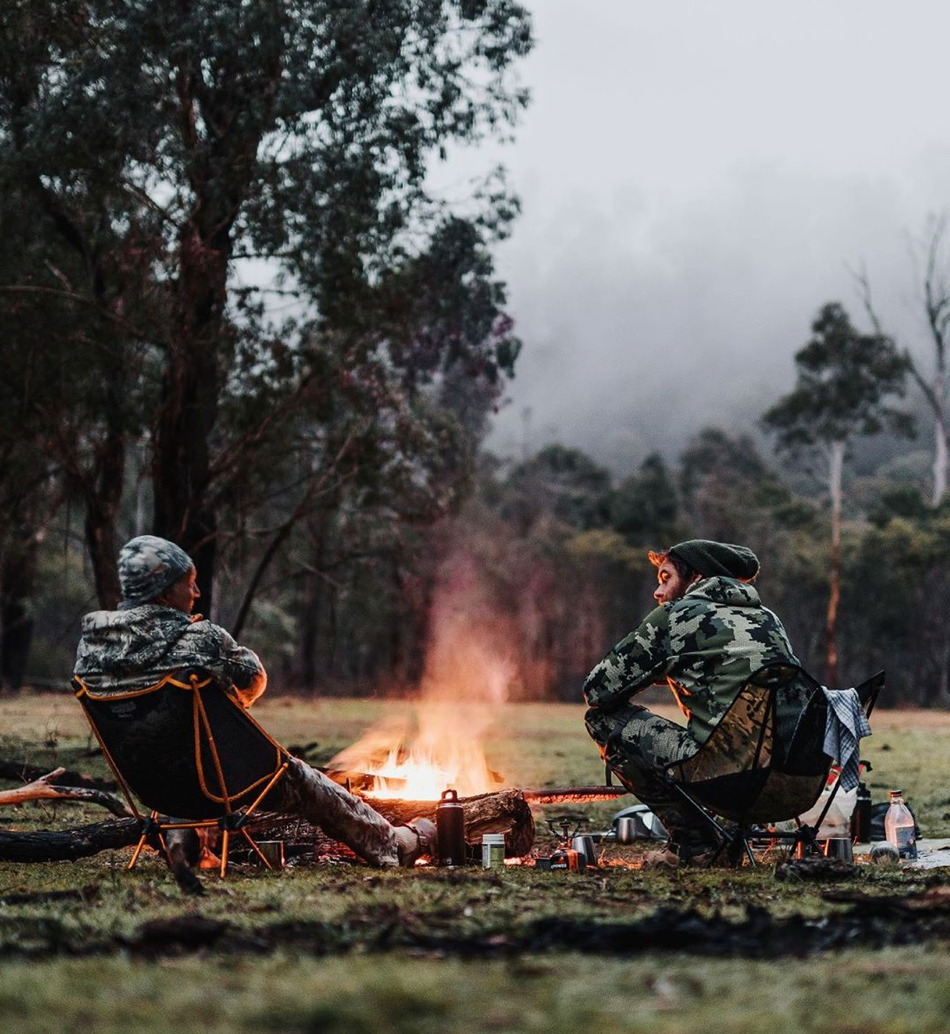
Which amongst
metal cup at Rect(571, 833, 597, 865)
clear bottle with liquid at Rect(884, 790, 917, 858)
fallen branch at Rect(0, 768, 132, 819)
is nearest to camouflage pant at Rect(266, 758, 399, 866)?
metal cup at Rect(571, 833, 597, 865)

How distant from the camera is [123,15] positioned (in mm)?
13562

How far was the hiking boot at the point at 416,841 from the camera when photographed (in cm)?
551

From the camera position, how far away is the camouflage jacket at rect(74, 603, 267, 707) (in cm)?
477

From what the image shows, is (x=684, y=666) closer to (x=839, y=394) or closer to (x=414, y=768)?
(x=414, y=768)

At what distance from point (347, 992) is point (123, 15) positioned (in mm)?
13311

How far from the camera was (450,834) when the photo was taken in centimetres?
559

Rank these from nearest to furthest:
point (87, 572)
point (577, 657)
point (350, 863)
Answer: point (350, 863) → point (87, 572) → point (577, 657)

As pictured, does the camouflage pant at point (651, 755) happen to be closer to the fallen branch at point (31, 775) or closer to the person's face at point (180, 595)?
the person's face at point (180, 595)

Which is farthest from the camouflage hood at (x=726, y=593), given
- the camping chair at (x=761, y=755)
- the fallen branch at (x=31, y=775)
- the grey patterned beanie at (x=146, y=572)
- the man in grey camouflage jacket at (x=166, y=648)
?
the fallen branch at (x=31, y=775)

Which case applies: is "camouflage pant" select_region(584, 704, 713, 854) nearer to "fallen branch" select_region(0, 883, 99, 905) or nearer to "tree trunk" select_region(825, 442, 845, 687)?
"fallen branch" select_region(0, 883, 99, 905)

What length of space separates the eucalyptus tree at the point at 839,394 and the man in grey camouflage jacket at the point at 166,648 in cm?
3726

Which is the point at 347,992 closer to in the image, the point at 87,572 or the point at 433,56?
the point at 433,56

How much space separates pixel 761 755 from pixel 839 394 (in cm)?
3910

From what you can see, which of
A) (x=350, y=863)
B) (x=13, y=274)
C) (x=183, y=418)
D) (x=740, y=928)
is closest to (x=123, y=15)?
(x=13, y=274)
